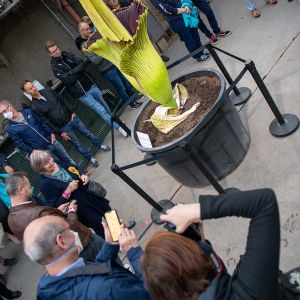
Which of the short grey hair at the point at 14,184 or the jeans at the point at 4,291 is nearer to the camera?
the short grey hair at the point at 14,184

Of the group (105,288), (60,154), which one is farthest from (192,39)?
Result: (105,288)

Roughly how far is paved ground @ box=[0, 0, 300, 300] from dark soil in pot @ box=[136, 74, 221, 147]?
2.55 feet

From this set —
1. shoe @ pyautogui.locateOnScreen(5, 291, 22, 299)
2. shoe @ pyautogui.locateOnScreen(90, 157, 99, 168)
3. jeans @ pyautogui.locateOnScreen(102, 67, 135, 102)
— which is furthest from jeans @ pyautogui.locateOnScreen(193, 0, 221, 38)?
shoe @ pyautogui.locateOnScreen(5, 291, 22, 299)

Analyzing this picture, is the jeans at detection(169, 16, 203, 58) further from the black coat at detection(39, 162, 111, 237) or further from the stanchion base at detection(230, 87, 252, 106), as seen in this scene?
the black coat at detection(39, 162, 111, 237)

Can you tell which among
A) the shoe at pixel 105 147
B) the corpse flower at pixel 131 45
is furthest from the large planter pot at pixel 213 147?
the shoe at pixel 105 147

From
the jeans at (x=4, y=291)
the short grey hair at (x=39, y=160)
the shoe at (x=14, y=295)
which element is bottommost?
the shoe at (x=14, y=295)

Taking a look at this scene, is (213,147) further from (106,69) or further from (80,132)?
(106,69)

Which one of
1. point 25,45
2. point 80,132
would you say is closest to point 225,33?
point 80,132

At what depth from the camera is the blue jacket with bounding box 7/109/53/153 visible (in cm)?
531

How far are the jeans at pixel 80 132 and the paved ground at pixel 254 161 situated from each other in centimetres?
31

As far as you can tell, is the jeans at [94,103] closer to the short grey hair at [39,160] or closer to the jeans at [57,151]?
the jeans at [57,151]

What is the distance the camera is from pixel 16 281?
5156 mm

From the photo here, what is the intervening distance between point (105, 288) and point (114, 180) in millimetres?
3796

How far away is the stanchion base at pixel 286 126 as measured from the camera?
14.0 ft
